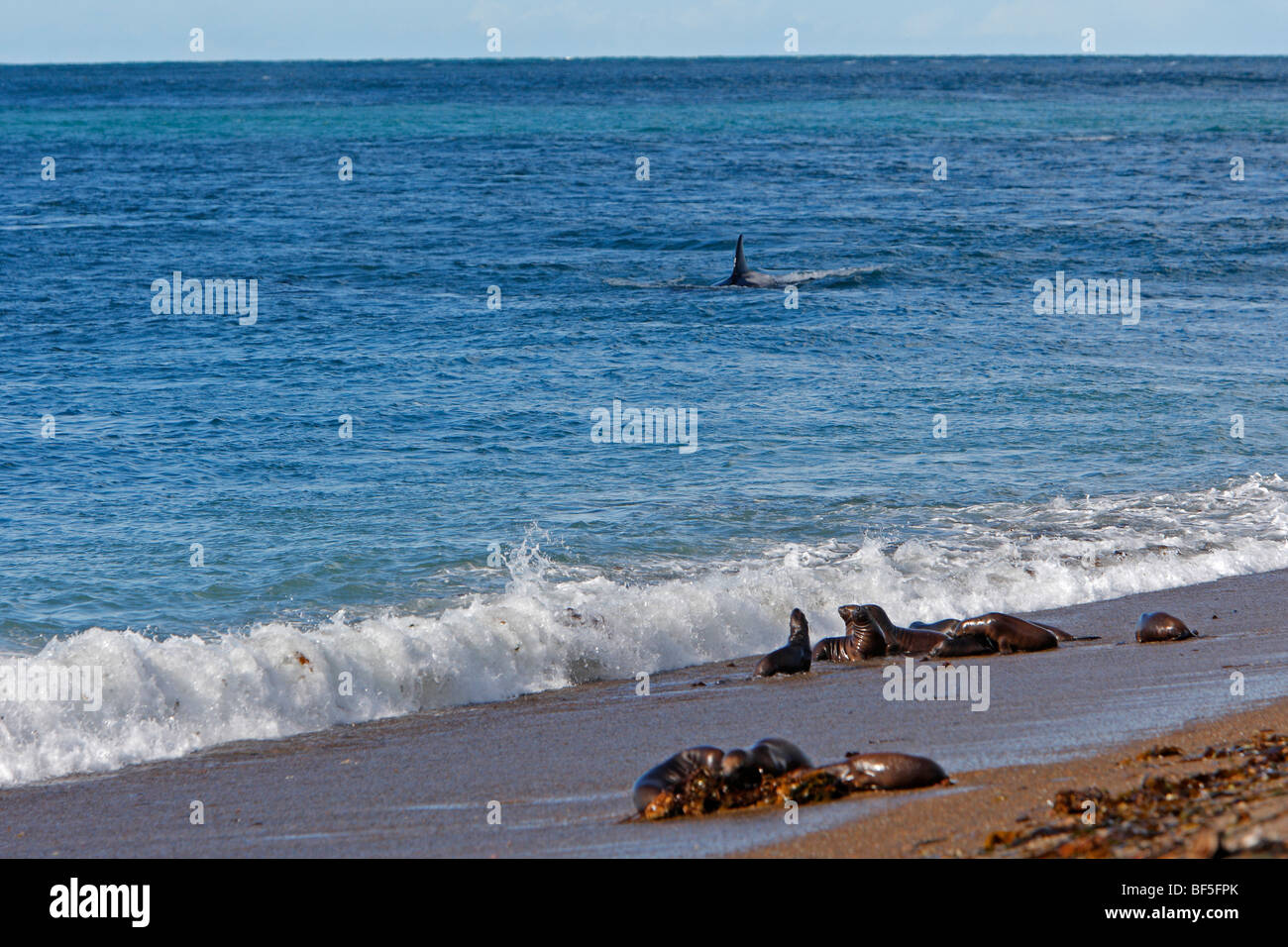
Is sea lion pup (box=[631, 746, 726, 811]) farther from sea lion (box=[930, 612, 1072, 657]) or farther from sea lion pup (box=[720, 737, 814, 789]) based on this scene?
sea lion (box=[930, 612, 1072, 657])

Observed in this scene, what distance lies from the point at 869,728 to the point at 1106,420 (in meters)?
11.0

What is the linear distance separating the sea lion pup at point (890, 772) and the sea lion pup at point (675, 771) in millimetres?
557

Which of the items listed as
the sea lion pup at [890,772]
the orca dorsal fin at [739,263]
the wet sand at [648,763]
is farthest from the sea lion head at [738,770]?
the orca dorsal fin at [739,263]

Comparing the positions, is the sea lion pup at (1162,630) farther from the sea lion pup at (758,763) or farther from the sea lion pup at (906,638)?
the sea lion pup at (758,763)

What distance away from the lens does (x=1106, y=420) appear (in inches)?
684

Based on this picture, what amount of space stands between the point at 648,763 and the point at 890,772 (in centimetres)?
160

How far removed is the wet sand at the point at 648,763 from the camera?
5.97 meters

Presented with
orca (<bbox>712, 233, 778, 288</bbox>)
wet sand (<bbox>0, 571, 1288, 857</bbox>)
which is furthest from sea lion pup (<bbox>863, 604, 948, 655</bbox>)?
orca (<bbox>712, 233, 778, 288</bbox>)

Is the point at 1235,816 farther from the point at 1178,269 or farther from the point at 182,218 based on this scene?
the point at 182,218

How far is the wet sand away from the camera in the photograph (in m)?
5.97

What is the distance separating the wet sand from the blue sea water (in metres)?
0.87

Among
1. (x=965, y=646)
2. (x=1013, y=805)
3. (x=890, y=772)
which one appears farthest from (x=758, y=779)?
(x=965, y=646)

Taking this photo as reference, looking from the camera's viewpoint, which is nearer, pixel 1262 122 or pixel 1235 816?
pixel 1235 816
